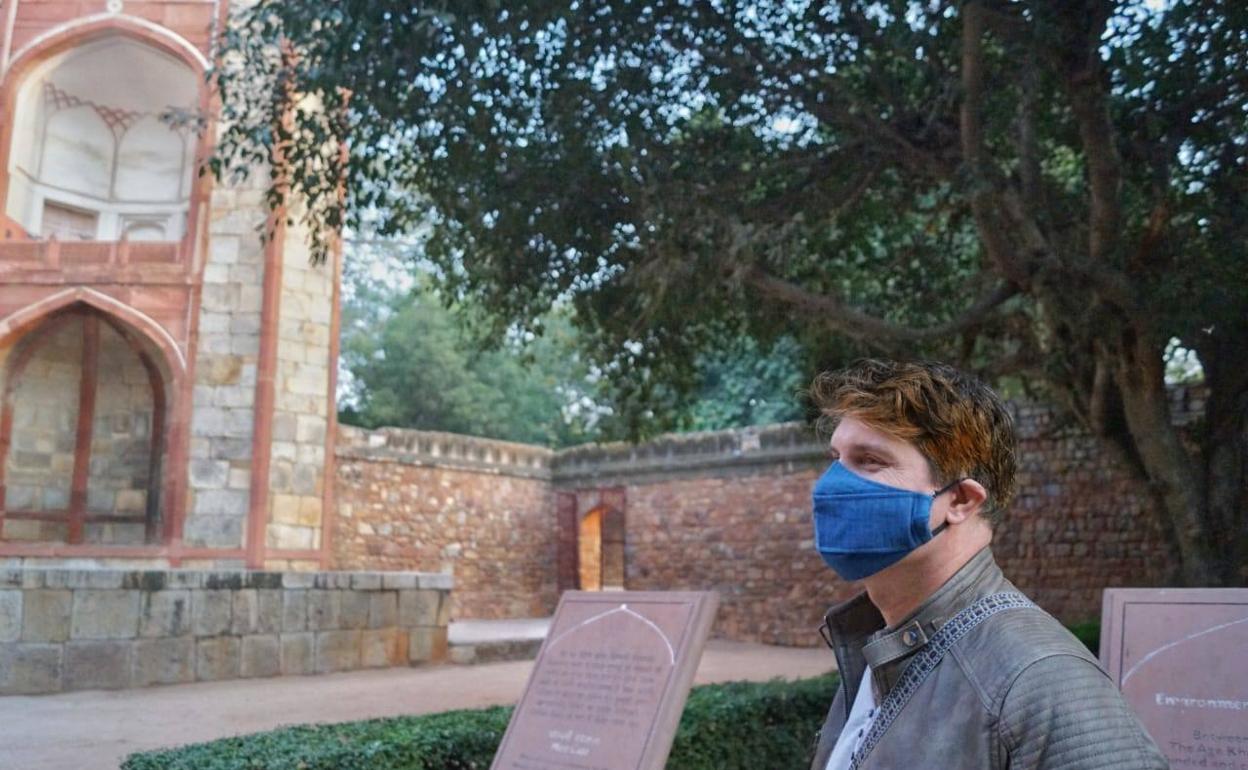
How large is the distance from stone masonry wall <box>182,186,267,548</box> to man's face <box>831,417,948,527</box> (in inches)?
460

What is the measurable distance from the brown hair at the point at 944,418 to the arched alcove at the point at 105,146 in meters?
13.9

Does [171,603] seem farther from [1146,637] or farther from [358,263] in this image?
[358,263]

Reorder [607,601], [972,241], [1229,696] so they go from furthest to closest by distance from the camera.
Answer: [972,241] < [607,601] < [1229,696]

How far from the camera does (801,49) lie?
8328mm

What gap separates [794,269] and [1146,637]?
6.25m

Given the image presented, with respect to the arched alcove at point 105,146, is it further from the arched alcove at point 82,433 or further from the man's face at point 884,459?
the man's face at point 884,459

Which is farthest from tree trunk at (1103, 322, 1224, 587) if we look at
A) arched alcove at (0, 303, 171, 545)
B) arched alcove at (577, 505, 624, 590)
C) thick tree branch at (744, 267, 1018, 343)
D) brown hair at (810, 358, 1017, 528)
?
arched alcove at (577, 505, 624, 590)

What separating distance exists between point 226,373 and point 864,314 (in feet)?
27.1

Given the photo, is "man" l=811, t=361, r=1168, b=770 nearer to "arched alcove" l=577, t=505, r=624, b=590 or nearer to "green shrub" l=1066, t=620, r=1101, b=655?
"green shrub" l=1066, t=620, r=1101, b=655

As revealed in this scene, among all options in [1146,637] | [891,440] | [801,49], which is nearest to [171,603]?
[801,49]

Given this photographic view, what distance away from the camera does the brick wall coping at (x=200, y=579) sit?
8.75 m

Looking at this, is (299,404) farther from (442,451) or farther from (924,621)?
(924,621)

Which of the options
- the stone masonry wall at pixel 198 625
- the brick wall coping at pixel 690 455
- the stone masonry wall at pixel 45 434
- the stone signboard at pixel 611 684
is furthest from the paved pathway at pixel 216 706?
the stone masonry wall at pixel 45 434

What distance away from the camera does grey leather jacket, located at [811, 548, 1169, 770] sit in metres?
1.36
